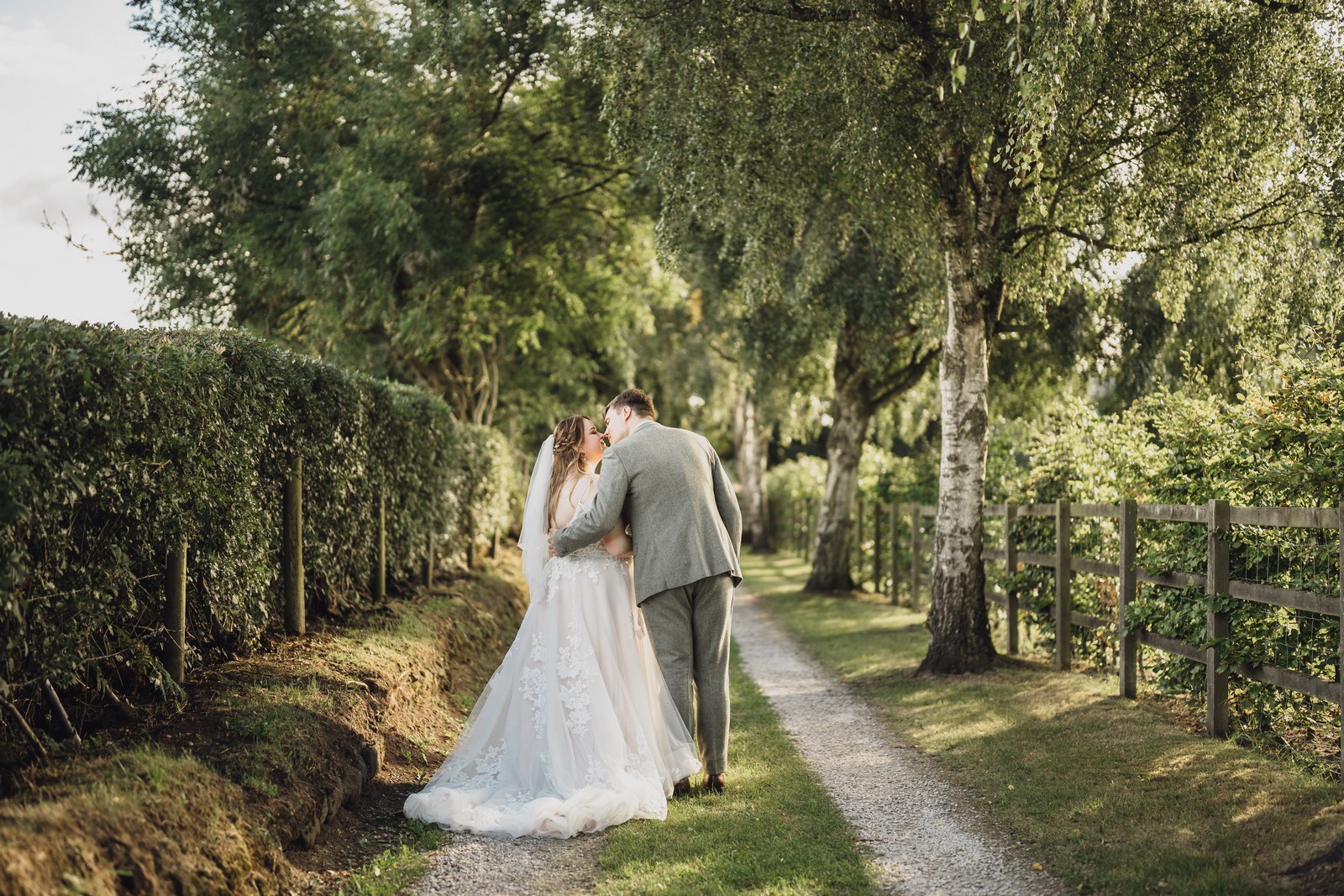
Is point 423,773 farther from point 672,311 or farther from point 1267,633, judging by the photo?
point 672,311

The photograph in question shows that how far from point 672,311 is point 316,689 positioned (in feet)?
95.2

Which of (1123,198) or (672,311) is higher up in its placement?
(672,311)

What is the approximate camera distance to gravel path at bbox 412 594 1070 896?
4855 millimetres

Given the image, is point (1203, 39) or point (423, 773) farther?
point (1203, 39)

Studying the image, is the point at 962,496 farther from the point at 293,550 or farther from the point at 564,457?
the point at 293,550

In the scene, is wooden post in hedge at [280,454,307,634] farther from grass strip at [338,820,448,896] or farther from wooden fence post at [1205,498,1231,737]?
wooden fence post at [1205,498,1231,737]

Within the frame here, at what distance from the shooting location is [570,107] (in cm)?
1906

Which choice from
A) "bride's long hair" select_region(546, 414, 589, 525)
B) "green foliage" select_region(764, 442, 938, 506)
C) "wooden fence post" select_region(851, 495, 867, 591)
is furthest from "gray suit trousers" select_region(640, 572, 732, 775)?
"wooden fence post" select_region(851, 495, 867, 591)

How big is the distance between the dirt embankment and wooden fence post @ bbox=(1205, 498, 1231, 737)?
5.36 m

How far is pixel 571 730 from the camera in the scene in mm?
6164

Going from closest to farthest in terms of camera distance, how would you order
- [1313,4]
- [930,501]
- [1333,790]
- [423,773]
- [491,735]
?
[1333,790] < [491,735] < [423,773] < [1313,4] < [930,501]

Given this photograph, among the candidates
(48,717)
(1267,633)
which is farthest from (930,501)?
(48,717)

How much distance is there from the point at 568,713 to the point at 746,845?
4.45ft

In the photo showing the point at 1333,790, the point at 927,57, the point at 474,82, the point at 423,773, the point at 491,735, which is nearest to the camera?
the point at 1333,790
